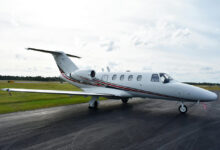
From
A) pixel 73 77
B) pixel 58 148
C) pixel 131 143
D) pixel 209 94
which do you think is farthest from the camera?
pixel 73 77

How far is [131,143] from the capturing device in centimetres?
458

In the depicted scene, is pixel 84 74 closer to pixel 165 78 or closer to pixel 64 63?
pixel 64 63

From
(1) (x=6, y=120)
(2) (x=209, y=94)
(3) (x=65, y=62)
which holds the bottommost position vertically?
(1) (x=6, y=120)

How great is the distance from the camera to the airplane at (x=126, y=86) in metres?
9.07

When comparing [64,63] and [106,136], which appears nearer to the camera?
[106,136]

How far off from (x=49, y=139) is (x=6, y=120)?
3.76m

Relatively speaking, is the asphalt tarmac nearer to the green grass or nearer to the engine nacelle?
the green grass

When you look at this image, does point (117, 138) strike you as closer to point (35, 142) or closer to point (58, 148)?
point (58, 148)

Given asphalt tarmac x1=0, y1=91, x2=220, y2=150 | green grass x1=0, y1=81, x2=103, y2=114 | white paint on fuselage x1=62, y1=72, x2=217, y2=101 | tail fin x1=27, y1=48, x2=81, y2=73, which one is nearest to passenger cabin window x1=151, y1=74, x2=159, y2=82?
white paint on fuselage x1=62, y1=72, x2=217, y2=101

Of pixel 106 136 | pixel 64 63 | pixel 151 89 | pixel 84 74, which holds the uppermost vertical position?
pixel 64 63

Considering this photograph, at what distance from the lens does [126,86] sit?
1145 centimetres

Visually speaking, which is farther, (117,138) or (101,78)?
(101,78)

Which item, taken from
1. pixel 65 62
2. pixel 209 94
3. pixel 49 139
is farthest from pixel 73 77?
pixel 209 94

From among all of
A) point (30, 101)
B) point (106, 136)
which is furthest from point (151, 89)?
point (30, 101)
